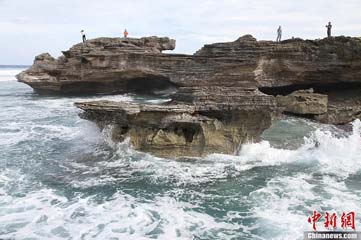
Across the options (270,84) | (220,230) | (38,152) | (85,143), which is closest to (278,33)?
(270,84)

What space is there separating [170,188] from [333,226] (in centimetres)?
326

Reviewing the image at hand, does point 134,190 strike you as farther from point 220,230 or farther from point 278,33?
point 278,33

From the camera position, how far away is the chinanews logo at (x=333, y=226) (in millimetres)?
5630

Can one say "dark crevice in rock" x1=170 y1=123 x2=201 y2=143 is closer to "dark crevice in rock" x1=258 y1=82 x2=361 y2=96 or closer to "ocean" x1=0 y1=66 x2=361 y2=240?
"ocean" x1=0 y1=66 x2=361 y2=240

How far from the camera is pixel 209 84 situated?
14477mm

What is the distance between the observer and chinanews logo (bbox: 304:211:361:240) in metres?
5.63

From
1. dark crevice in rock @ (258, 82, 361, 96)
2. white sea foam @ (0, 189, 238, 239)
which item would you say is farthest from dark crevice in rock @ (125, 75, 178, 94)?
white sea foam @ (0, 189, 238, 239)

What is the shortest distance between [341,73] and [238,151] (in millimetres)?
8882

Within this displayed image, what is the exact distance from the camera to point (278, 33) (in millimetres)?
20344

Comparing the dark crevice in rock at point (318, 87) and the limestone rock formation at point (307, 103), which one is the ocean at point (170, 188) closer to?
the limestone rock formation at point (307, 103)

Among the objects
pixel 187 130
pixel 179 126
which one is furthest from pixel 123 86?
pixel 179 126

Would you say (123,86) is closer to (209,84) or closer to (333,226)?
(209,84)

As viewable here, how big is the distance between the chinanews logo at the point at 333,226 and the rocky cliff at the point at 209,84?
11.9ft

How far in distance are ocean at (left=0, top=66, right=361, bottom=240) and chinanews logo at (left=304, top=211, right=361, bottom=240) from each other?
109 mm
